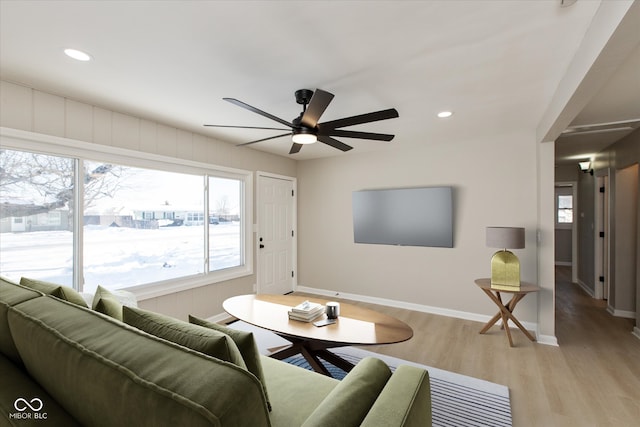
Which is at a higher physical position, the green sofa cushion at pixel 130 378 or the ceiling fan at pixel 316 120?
the ceiling fan at pixel 316 120

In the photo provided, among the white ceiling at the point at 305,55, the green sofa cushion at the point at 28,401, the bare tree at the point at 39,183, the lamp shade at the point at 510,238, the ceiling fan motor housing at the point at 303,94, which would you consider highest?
the white ceiling at the point at 305,55

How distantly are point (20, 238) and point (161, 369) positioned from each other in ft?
8.61

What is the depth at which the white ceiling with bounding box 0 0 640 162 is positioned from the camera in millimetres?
1477

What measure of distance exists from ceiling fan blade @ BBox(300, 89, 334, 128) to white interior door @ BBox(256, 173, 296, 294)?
8.33 ft

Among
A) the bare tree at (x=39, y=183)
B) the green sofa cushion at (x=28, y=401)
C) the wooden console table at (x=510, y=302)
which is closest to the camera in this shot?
the green sofa cushion at (x=28, y=401)

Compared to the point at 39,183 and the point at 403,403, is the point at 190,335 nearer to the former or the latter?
the point at 403,403

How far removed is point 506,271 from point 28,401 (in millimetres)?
3630

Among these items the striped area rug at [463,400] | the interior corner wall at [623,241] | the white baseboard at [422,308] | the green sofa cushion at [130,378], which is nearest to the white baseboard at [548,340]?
the white baseboard at [422,308]

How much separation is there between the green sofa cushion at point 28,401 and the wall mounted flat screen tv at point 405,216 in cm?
396

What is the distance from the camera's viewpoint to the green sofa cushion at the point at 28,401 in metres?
0.75

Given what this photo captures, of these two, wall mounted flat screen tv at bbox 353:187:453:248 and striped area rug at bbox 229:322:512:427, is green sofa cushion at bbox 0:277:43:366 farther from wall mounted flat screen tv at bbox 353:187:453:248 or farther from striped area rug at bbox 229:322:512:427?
wall mounted flat screen tv at bbox 353:187:453:248

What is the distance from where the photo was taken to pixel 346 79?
2.19 metres

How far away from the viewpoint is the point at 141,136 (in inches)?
121

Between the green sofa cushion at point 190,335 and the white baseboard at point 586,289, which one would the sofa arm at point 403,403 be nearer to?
the green sofa cushion at point 190,335
